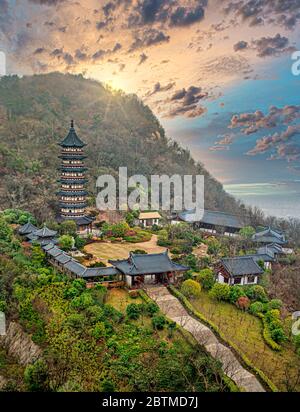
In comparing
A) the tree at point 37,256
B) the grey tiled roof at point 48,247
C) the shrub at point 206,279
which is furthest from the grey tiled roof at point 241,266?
the tree at point 37,256

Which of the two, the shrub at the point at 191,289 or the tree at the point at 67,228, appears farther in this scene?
the tree at the point at 67,228

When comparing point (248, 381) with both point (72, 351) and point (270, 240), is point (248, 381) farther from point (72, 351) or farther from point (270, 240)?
point (270, 240)

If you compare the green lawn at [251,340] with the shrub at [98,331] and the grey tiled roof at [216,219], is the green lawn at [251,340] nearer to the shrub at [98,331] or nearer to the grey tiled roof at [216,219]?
the shrub at [98,331]

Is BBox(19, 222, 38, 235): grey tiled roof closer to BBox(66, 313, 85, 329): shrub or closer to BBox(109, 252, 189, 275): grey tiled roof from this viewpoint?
BBox(109, 252, 189, 275): grey tiled roof

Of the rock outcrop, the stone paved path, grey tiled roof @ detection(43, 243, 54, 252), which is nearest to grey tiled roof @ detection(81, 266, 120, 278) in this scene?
the stone paved path

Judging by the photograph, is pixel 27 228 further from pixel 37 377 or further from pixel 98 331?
pixel 37 377

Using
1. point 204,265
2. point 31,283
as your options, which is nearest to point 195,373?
point 31,283

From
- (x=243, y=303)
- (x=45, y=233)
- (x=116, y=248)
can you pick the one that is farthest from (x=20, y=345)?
(x=116, y=248)
